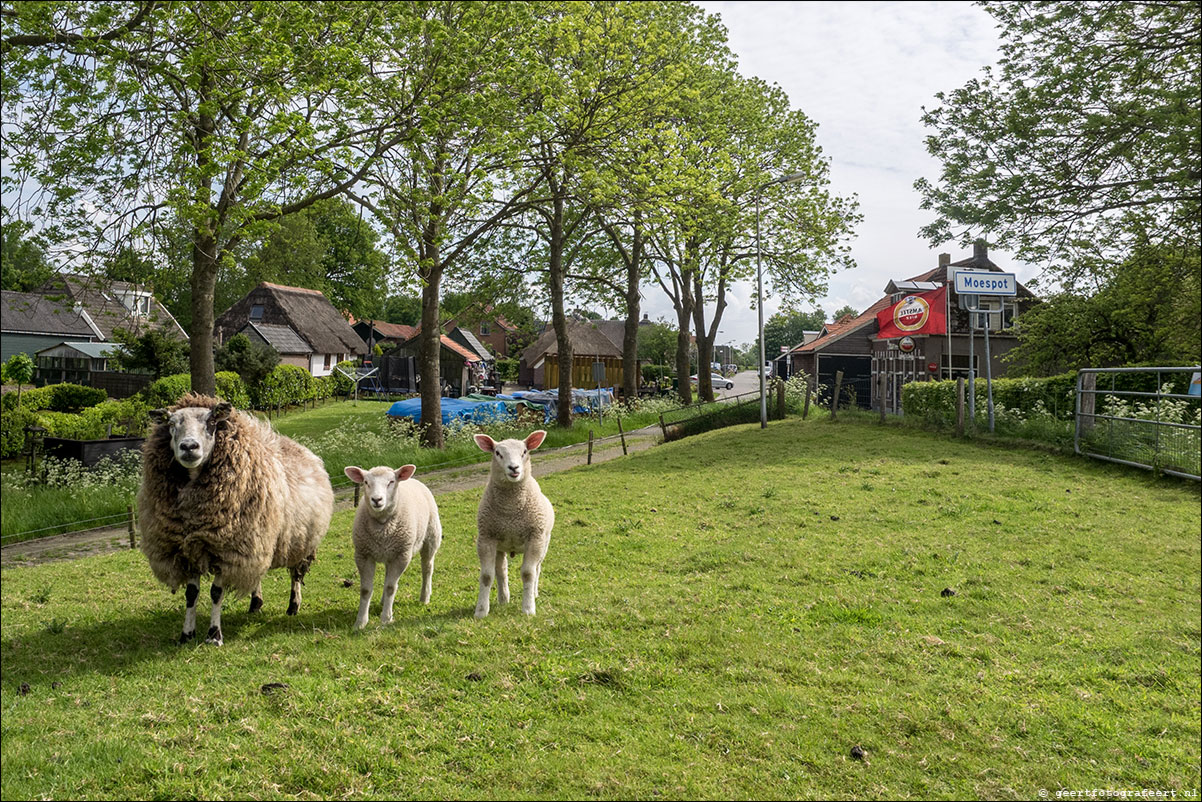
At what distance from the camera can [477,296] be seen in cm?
2789

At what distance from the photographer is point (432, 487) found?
52.0 ft

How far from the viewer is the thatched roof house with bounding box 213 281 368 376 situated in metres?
47.8

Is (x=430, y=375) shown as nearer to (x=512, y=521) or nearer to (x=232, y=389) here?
(x=232, y=389)

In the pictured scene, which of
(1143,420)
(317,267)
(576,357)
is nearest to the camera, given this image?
(1143,420)

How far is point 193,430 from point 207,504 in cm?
64

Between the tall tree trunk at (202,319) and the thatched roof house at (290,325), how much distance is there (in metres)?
36.6

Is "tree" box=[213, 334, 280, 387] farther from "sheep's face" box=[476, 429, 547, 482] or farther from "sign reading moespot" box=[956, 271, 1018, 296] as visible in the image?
"sheep's face" box=[476, 429, 547, 482]

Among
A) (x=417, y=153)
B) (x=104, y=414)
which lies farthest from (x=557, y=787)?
(x=104, y=414)

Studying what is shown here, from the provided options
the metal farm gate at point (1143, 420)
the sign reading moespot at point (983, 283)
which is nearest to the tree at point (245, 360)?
the sign reading moespot at point (983, 283)

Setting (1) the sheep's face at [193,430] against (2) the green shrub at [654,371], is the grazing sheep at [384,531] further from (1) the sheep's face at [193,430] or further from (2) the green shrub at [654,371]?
(2) the green shrub at [654,371]

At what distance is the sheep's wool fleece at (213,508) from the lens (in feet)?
18.6

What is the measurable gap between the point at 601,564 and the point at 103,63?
6339 millimetres

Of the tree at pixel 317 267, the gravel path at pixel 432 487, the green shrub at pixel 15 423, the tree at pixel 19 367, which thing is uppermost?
the tree at pixel 317 267

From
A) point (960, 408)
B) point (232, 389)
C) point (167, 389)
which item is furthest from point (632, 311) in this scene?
point (167, 389)
